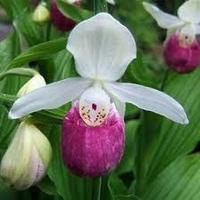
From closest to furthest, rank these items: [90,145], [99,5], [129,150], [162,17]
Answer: [90,145] → [99,5] → [162,17] → [129,150]

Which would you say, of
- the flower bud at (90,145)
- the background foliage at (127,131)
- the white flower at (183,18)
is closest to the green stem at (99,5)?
the background foliage at (127,131)

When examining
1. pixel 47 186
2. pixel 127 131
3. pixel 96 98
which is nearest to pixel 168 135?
pixel 127 131

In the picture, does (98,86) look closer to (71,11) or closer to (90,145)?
(90,145)

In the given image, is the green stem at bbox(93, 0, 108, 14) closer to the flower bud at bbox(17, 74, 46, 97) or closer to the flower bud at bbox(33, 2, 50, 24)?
the flower bud at bbox(17, 74, 46, 97)

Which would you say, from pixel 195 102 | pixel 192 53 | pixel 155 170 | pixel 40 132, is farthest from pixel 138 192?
pixel 40 132

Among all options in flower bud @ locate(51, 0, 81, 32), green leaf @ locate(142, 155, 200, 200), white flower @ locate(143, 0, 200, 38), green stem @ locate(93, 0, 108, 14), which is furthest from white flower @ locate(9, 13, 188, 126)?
white flower @ locate(143, 0, 200, 38)

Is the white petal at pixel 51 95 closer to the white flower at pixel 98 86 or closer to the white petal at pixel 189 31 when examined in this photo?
the white flower at pixel 98 86
